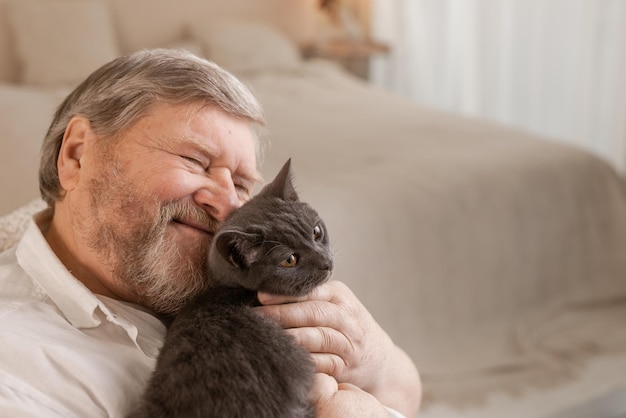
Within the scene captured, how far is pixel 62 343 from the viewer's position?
107 cm

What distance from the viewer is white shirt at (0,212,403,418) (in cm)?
100

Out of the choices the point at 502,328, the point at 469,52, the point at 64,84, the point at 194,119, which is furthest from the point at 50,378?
the point at 469,52

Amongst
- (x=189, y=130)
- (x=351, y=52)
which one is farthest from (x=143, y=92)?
(x=351, y=52)

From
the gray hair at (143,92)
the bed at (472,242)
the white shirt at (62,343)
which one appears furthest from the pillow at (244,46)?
the white shirt at (62,343)

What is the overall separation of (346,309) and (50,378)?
0.48 metres

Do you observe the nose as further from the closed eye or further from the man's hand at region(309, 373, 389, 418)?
the man's hand at region(309, 373, 389, 418)

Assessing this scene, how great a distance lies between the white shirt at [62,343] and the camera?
100 cm

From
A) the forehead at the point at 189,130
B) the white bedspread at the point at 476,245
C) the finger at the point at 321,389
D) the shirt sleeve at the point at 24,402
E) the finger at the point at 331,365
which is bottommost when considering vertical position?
the white bedspread at the point at 476,245

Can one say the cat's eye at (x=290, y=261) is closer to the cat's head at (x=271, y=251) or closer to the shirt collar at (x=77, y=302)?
the cat's head at (x=271, y=251)

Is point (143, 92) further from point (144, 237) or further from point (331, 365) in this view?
point (331, 365)

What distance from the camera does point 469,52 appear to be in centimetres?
441

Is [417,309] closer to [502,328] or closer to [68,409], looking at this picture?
[502,328]

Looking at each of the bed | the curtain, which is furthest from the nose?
the curtain

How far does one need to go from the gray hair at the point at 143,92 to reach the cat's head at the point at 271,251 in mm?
214
